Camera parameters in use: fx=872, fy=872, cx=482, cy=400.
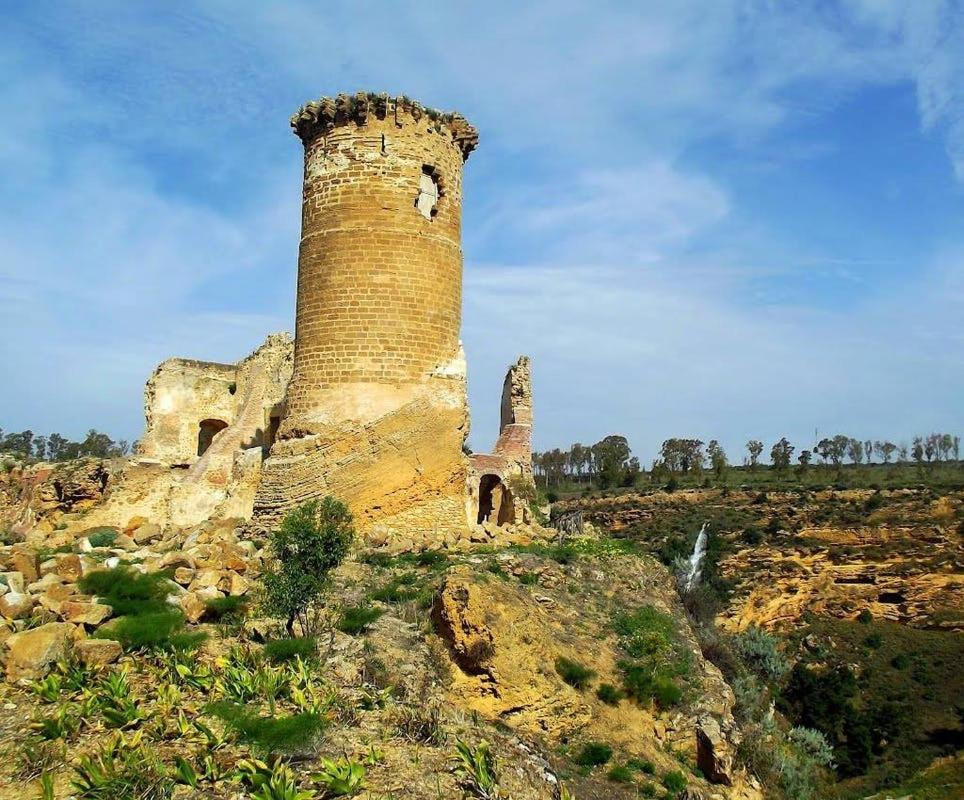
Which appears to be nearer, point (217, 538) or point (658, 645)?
point (658, 645)

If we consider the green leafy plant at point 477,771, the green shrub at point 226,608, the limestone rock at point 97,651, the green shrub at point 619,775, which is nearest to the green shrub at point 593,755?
the green shrub at point 619,775

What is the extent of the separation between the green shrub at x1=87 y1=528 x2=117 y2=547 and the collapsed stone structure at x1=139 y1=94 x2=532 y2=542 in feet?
6.79

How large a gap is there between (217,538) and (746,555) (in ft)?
111

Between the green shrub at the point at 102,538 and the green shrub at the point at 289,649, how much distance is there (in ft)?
17.7

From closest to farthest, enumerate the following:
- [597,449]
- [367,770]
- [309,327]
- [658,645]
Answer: [367,770] → [658,645] → [309,327] → [597,449]

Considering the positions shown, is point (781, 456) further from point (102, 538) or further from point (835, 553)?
point (102, 538)

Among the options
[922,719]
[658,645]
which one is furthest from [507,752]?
[922,719]

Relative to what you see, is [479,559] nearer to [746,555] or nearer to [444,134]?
[444,134]

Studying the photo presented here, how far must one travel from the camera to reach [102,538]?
1329cm

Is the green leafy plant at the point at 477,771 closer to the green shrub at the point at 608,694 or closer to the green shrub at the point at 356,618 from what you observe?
the green shrub at the point at 356,618

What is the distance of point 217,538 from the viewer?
12.5 m

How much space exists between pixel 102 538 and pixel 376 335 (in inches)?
205

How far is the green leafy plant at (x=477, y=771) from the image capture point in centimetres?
718

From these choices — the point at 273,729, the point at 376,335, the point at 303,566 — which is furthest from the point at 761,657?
the point at 273,729
